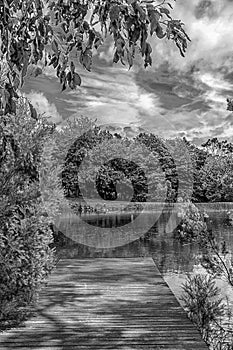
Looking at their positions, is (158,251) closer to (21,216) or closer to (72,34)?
(21,216)

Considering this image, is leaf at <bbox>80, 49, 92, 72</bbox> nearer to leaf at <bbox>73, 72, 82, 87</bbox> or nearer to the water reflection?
leaf at <bbox>73, 72, 82, 87</bbox>

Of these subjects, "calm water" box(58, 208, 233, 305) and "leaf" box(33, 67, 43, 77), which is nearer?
"leaf" box(33, 67, 43, 77)

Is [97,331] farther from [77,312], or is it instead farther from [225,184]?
[225,184]

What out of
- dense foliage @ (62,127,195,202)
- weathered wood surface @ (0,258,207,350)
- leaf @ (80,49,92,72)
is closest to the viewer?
leaf @ (80,49,92,72)

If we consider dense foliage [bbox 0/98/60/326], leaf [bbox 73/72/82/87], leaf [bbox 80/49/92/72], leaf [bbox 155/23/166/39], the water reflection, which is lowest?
the water reflection

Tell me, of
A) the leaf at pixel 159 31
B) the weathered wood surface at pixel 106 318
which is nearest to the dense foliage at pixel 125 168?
the weathered wood surface at pixel 106 318

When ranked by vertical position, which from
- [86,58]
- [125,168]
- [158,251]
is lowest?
[158,251]

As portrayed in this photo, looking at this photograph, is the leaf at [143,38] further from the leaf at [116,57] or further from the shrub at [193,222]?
the shrub at [193,222]

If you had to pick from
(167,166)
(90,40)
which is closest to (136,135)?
(167,166)

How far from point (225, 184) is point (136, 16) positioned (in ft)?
→ 15.0

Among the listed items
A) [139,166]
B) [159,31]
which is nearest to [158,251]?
[159,31]

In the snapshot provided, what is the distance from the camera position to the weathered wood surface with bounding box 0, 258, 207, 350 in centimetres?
534

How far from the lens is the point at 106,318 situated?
6.49 meters

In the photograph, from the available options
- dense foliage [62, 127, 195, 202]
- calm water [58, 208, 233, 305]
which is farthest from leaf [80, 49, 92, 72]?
dense foliage [62, 127, 195, 202]
